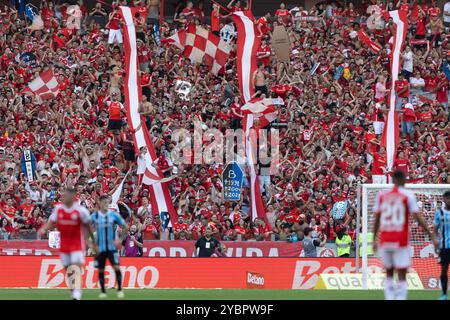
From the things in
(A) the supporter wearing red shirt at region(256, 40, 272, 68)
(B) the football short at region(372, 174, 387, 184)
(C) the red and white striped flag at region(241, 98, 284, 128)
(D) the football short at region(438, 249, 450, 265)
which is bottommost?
(D) the football short at region(438, 249, 450, 265)

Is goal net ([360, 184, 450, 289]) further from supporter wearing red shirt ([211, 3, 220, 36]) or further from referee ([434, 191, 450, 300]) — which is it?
supporter wearing red shirt ([211, 3, 220, 36])

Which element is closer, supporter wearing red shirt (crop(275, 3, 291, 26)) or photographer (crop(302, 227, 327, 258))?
photographer (crop(302, 227, 327, 258))

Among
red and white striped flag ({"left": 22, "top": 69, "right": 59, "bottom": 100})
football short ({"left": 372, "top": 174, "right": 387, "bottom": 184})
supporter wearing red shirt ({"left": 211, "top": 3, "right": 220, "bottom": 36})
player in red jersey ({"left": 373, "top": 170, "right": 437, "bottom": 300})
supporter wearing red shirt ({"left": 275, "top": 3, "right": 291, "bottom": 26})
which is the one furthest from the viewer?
supporter wearing red shirt ({"left": 275, "top": 3, "right": 291, "bottom": 26})

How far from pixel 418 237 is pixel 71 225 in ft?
36.0

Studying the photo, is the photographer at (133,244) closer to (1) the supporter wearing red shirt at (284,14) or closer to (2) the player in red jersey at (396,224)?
(1) the supporter wearing red shirt at (284,14)

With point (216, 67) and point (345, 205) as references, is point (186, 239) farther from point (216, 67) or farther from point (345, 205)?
point (216, 67)

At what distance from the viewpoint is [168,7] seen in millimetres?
41531

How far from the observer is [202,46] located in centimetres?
3431

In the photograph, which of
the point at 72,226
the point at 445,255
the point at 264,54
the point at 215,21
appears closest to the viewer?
the point at 72,226

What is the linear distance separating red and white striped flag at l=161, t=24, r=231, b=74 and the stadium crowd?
1.62ft

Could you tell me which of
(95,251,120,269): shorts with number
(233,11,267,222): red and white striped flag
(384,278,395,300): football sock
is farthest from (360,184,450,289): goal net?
(384,278,395,300): football sock

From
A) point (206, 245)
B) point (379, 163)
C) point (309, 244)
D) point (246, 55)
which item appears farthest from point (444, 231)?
point (246, 55)

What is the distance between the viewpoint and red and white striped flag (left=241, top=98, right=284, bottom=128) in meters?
30.8

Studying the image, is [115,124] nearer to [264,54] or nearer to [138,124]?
[138,124]
